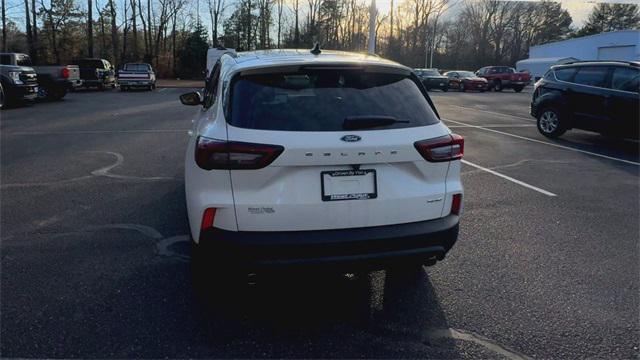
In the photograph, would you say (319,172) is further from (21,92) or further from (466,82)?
(466,82)

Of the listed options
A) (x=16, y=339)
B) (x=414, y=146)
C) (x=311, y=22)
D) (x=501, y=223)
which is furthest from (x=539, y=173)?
(x=311, y=22)

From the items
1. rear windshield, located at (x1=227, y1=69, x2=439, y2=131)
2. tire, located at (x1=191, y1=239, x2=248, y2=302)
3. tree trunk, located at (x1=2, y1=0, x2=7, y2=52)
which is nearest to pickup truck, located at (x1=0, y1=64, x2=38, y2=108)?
tire, located at (x1=191, y1=239, x2=248, y2=302)

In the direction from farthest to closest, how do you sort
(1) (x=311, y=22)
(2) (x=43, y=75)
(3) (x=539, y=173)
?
(1) (x=311, y=22)
(2) (x=43, y=75)
(3) (x=539, y=173)

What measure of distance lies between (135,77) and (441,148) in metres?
29.5

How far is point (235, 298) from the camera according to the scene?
3.46 m

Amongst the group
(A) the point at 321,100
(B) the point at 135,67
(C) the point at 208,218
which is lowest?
(C) the point at 208,218

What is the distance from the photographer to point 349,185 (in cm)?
289

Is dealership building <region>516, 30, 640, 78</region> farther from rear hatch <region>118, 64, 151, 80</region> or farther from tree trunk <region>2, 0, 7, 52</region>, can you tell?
tree trunk <region>2, 0, 7, 52</region>

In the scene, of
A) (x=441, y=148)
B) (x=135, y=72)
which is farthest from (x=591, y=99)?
(x=135, y=72)

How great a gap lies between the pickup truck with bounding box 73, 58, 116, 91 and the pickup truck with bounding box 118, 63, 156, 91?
2.64ft

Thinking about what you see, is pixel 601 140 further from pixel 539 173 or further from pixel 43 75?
pixel 43 75

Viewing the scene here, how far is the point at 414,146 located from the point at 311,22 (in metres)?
64.2

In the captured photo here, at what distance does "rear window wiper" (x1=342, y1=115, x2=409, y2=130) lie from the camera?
115 inches

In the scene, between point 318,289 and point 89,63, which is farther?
point 89,63
